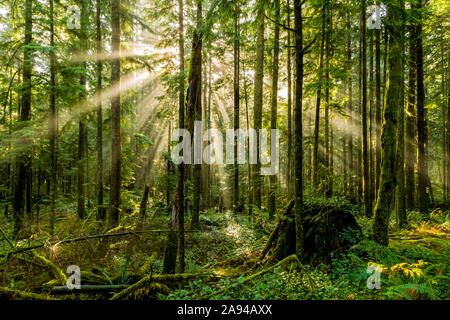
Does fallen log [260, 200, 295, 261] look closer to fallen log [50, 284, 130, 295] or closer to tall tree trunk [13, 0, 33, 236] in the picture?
fallen log [50, 284, 130, 295]

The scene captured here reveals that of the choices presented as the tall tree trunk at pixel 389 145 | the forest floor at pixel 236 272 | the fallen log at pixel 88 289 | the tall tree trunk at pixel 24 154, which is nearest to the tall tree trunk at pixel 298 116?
the forest floor at pixel 236 272

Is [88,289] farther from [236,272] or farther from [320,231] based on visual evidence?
[320,231]

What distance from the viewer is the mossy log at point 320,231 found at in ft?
19.6

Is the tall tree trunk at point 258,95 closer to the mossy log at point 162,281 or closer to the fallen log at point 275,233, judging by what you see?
the fallen log at point 275,233

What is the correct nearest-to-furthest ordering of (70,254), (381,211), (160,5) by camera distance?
(70,254) → (381,211) → (160,5)

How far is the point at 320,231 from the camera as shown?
6.13 meters

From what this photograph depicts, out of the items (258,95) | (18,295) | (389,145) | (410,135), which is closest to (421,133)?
(410,135)

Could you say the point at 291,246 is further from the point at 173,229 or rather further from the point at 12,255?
the point at 12,255

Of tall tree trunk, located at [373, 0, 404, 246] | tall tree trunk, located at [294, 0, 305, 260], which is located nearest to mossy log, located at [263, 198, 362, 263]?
tall tree trunk, located at [373, 0, 404, 246]

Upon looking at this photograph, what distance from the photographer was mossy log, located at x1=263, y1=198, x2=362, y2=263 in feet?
19.6

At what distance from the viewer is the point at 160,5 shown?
35.3ft

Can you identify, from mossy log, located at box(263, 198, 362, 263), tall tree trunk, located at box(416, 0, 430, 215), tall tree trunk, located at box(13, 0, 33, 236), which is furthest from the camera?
tall tree trunk, located at box(416, 0, 430, 215)
